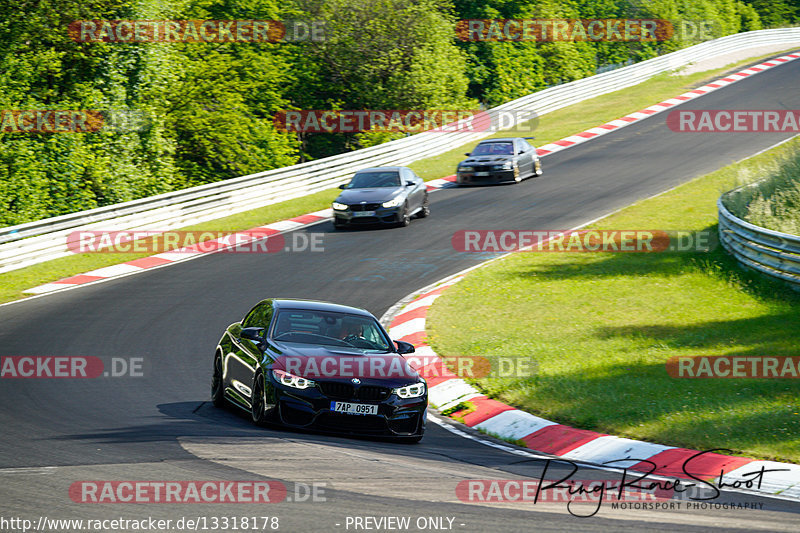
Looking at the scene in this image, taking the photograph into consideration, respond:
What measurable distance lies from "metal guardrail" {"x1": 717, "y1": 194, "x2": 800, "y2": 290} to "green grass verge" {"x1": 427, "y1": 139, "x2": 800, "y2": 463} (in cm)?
24

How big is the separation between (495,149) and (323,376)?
2065cm

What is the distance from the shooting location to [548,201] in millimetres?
25578

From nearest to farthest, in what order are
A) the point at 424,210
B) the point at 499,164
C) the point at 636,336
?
the point at 636,336, the point at 424,210, the point at 499,164

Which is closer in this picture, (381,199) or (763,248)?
(763,248)

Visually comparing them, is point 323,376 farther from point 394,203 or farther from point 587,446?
point 394,203

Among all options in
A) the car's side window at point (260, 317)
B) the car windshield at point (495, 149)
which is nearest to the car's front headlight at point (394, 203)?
the car windshield at point (495, 149)

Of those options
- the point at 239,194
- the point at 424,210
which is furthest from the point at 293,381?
the point at 239,194

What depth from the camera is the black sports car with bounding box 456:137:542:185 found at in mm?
28031

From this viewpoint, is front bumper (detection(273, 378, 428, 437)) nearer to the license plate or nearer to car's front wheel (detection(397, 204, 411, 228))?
the license plate

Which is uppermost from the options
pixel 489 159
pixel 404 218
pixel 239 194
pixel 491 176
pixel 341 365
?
pixel 489 159

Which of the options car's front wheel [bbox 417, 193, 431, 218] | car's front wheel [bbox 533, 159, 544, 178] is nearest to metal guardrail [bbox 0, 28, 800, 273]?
car's front wheel [bbox 533, 159, 544, 178]

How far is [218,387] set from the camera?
10.5 m

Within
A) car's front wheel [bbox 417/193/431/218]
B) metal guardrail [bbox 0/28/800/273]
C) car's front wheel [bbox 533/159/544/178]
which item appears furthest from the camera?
car's front wheel [bbox 533/159/544/178]

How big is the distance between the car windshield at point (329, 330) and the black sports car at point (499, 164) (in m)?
18.3
